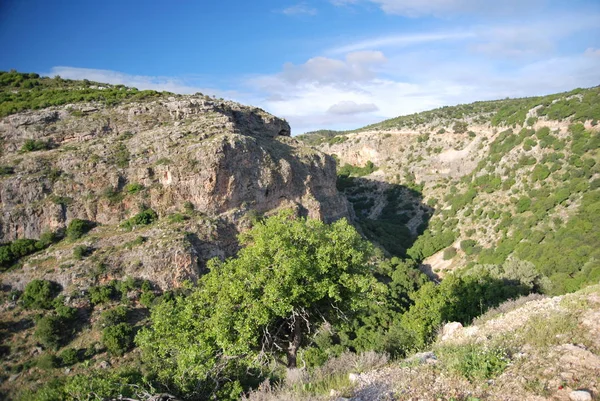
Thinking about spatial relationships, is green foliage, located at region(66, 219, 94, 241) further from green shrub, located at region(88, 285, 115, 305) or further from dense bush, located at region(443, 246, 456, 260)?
dense bush, located at region(443, 246, 456, 260)

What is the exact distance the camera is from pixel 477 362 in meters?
7.50

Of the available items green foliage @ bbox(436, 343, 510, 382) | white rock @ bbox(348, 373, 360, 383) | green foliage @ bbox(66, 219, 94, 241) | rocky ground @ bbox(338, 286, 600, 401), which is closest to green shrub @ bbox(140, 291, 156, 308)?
green foliage @ bbox(66, 219, 94, 241)

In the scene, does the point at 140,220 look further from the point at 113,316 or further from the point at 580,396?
the point at 580,396

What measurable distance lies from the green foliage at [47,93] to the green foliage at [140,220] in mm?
16493

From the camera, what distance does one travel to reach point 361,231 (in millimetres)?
48156

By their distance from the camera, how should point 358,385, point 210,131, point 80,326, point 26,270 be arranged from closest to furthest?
1. point 358,385
2. point 80,326
3. point 26,270
4. point 210,131

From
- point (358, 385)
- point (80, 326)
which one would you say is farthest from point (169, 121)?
point (358, 385)

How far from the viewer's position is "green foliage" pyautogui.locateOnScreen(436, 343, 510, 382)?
7191 mm

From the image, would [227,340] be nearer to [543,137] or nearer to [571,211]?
[571,211]

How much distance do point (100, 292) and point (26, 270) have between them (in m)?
6.56

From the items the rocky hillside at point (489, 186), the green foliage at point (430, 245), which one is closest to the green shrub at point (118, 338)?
the rocky hillside at point (489, 186)

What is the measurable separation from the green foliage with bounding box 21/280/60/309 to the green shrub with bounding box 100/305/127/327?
4146 millimetres

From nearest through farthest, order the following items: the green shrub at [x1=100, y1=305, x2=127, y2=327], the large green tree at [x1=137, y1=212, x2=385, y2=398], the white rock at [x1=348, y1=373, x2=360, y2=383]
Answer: the white rock at [x1=348, y1=373, x2=360, y2=383]
the large green tree at [x1=137, y1=212, x2=385, y2=398]
the green shrub at [x1=100, y1=305, x2=127, y2=327]

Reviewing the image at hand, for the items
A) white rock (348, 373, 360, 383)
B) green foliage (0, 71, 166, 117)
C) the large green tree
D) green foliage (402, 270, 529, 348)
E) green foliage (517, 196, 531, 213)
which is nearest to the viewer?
white rock (348, 373, 360, 383)
